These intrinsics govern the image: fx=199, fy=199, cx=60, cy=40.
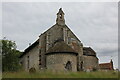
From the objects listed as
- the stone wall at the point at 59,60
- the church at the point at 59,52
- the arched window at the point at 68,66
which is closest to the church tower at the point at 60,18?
the church at the point at 59,52

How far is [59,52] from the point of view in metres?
33.6

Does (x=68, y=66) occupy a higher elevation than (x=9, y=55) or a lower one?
lower

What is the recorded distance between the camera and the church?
3372cm

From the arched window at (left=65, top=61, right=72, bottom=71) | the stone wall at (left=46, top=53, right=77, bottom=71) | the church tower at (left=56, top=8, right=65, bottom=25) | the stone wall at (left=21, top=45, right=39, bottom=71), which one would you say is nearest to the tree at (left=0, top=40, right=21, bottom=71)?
the stone wall at (left=21, top=45, right=39, bottom=71)

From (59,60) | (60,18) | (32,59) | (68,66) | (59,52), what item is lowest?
(68,66)

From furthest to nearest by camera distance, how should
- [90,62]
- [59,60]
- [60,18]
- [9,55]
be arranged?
1. [90,62]
2. [60,18]
3. [9,55]
4. [59,60]

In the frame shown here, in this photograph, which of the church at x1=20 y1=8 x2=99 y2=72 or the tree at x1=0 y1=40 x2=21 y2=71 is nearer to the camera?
the church at x1=20 y1=8 x2=99 y2=72

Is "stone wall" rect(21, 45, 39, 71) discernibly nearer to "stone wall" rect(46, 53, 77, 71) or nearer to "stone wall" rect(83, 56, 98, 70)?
"stone wall" rect(46, 53, 77, 71)

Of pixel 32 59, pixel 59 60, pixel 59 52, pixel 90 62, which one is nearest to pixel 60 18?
pixel 59 52

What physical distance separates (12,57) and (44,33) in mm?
7593

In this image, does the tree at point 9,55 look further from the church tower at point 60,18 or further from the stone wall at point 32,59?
the church tower at point 60,18

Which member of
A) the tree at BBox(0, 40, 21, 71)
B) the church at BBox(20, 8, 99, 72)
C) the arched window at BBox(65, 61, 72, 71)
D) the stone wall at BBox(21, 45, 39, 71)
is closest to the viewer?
the church at BBox(20, 8, 99, 72)

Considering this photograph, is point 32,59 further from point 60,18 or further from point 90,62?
point 90,62

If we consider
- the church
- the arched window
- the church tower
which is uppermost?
the church tower
